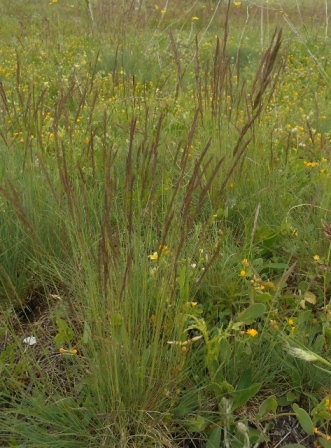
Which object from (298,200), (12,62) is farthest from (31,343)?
(12,62)

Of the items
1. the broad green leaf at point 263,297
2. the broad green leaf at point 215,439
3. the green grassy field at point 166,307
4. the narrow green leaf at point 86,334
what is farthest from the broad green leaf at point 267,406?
the narrow green leaf at point 86,334

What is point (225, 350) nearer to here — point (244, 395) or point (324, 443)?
point (244, 395)

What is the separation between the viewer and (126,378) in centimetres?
124

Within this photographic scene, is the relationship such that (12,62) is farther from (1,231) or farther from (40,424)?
(40,424)

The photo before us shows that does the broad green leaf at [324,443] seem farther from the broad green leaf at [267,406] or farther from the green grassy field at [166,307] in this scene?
the broad green leaf at [267,406]

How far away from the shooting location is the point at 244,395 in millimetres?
1300

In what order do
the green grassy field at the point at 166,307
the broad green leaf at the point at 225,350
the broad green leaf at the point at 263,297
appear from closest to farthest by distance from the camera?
1. the green grassy field at the point at 166,307
2. the broad green leaf at the point at 225,350
3. the broad green leaf at the point at 263,297

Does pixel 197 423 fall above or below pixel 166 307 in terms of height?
below

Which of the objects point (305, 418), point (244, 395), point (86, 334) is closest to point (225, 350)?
point (244, 395)

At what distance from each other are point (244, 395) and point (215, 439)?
13 cm

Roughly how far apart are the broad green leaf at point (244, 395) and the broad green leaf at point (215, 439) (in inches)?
2.8

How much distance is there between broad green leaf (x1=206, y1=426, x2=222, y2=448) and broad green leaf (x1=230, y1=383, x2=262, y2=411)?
7cm

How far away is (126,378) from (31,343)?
398mm

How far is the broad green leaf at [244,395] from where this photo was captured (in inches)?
50.9
